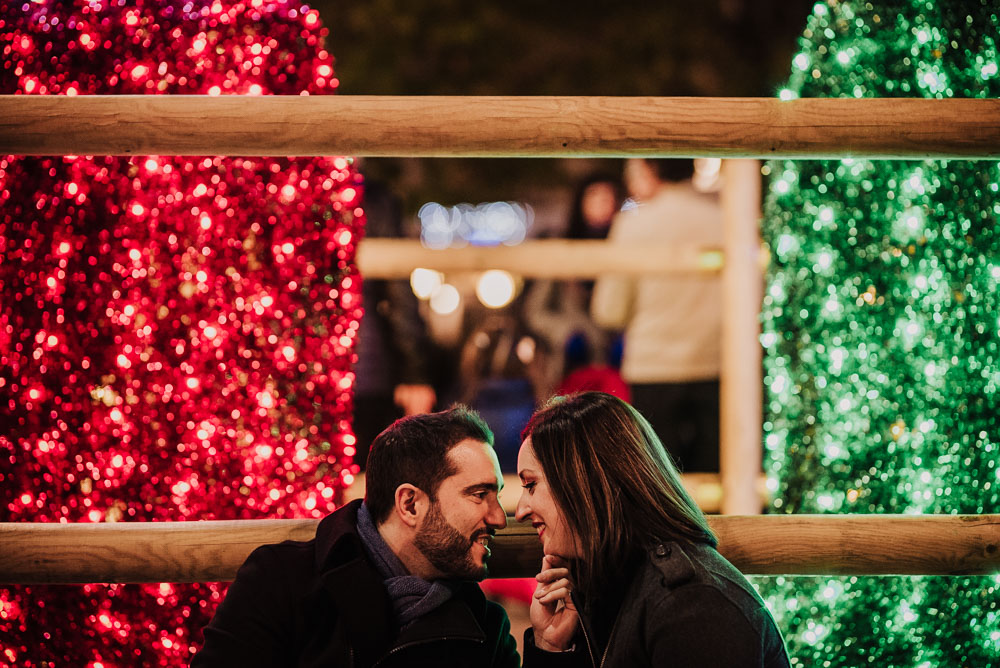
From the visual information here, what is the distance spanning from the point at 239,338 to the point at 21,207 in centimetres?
72

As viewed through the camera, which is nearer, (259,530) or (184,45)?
(259,530)

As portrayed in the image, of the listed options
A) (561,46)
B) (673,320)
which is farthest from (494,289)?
(561,46)

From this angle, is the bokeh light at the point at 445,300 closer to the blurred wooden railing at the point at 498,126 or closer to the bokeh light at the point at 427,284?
the bokeh light at the point at 427,284

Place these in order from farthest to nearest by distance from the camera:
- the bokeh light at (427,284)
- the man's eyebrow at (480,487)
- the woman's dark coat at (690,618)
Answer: the bokeh light at (427,284), the man's eyebrow at (480,487), the woman's dark coat at (690,618)

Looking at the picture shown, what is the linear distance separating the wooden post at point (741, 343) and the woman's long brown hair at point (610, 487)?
239 cm

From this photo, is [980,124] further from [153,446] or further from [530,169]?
[530,169]

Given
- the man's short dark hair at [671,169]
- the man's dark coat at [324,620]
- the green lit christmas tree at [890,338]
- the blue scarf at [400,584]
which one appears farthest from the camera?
the man's short dark hair at [671,169]

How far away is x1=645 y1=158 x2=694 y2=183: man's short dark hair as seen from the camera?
5402mm

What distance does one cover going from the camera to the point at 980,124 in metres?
2.58

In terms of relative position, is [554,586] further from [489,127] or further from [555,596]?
[489,127]

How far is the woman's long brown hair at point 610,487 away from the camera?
7.67 feet

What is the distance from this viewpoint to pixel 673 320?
549cm

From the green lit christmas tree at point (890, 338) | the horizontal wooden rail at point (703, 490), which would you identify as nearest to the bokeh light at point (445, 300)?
the horizontal wooden rail at point (703, 490)

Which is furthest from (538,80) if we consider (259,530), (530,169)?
(259,530)
